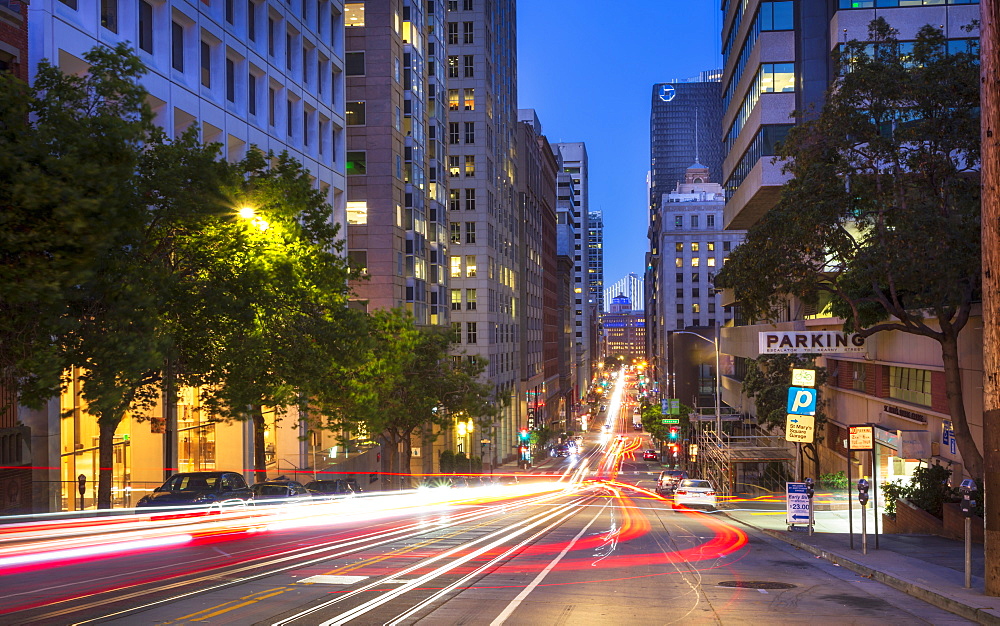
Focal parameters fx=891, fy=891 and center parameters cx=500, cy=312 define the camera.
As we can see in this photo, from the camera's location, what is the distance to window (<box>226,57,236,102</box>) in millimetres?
40125

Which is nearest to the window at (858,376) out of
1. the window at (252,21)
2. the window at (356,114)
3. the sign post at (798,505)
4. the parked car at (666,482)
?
the parked car at (666,482)

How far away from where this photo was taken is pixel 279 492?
2761 centimetres

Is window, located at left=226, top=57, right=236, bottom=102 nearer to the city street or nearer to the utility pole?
the city street

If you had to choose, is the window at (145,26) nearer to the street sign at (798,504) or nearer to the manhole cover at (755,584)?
the street sign at (798,504)

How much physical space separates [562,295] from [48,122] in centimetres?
17263

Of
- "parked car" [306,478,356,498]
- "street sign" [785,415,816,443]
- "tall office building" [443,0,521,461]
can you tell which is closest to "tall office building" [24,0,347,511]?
"parked car" [306,478,356,498]

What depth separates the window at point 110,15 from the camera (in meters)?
31.0

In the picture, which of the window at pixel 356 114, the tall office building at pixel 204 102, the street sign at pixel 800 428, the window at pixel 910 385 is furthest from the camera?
the window at pixel 356 114

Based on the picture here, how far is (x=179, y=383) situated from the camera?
994 inches

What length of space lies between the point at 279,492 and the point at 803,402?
15729mm

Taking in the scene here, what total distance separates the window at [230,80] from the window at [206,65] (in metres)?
1.31

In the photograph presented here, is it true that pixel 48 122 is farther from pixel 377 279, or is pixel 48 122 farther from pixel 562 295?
pixel 562 295

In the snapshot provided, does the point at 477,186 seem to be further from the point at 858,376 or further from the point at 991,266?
the point at 991,266

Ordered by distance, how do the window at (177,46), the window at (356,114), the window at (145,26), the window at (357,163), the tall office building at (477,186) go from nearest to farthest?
the window at (145,26)
the window at (177,46)
the window at (357,163)
the window at (356,114)
the tall office building at (477,186)
